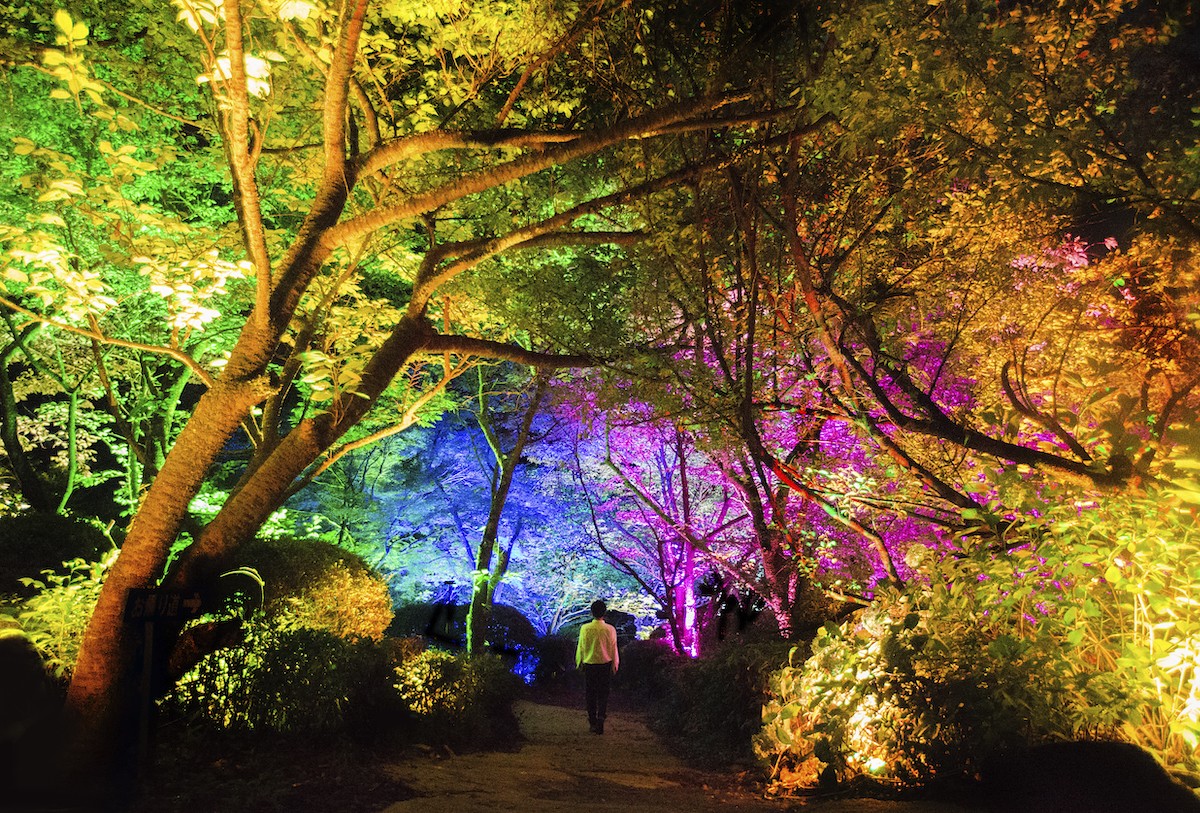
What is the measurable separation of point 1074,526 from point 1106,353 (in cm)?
588

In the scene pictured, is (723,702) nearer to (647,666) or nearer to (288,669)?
(288,669)

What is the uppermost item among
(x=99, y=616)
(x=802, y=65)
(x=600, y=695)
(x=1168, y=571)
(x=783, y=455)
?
(x=802, y=65)

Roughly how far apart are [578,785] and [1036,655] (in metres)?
4.44

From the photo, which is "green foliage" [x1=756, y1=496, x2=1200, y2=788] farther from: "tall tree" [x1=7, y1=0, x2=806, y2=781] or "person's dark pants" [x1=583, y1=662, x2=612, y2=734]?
"person's dark pants" [x1=583, y1=662, x2=612, y2=734]

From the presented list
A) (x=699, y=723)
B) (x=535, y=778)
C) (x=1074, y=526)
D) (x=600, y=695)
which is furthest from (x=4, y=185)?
(x=1074, y=526)

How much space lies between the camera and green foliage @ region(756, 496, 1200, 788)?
388 cm

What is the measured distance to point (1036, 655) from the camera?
451 centimetres

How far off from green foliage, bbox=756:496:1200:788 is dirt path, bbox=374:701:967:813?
19.7 inches

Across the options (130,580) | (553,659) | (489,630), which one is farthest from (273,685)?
(489,630)

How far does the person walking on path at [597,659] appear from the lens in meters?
10.2

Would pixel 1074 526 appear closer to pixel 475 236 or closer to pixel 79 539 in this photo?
pixel 475 236

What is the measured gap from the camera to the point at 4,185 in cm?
931

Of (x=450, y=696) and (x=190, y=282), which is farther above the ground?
(x=190, y=282)

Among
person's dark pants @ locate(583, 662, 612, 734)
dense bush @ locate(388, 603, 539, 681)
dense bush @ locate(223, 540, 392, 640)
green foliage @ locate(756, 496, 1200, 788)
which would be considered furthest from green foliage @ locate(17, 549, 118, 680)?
dense bush @ locate(388, 603, 539, 681)
